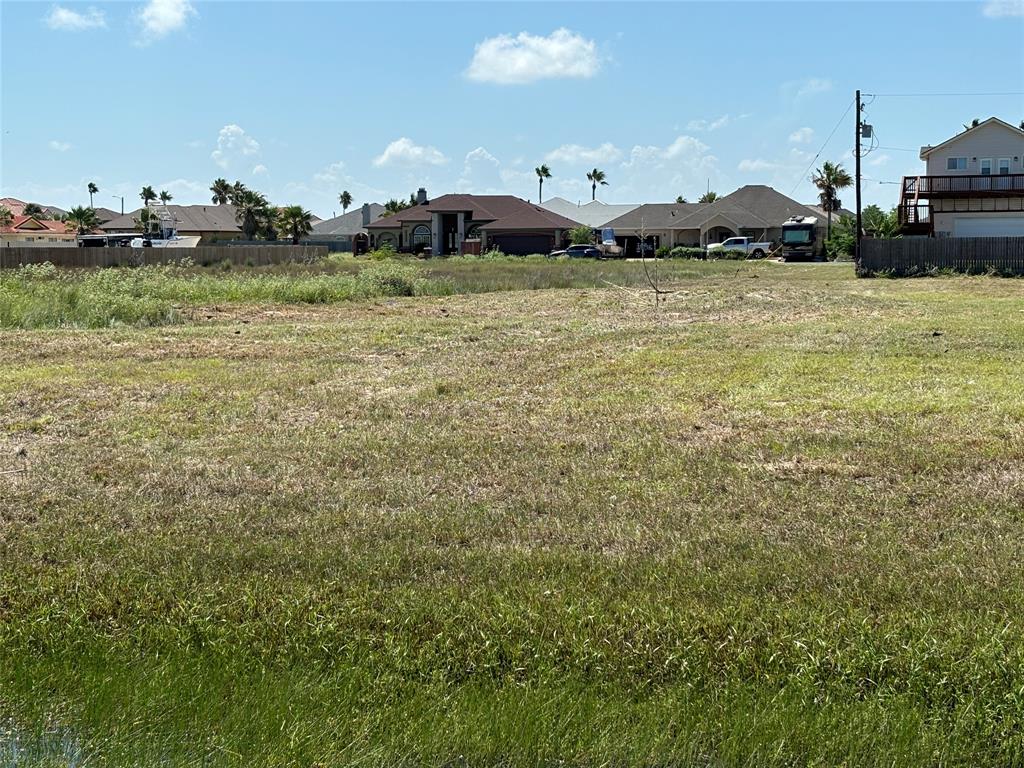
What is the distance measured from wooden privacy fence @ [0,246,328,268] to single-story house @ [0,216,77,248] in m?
37.0

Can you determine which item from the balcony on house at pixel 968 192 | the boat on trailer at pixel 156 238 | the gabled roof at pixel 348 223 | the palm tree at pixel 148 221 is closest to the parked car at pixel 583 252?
the balcony on house at pixel 968 192

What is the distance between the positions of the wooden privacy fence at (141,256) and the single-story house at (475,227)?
22.9 m

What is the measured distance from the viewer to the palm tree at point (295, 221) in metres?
107

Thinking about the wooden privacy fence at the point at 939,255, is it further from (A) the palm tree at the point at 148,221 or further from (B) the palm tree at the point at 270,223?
(A) the palm tree at the point at 148,221

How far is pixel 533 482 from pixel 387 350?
1038cm

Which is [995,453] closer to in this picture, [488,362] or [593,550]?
[593,550]

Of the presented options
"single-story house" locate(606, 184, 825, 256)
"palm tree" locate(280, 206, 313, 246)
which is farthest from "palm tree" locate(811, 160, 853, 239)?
"palm tree" locate(280, 206, 313, 246)

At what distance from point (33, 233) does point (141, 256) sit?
5417 centimetres

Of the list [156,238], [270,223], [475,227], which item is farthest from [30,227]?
[475,227]

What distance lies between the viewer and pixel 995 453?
9172 millimetres

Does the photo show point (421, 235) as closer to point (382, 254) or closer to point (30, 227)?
point (382, 254)

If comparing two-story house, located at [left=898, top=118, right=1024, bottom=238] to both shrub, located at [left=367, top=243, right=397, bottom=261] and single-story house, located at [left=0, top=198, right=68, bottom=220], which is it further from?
single-story house, located at [left=0, top=198, right=68, bottom=220]

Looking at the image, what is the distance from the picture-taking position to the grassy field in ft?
15.5

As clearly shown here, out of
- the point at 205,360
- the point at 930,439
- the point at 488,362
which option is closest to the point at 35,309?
the point at 205,360
